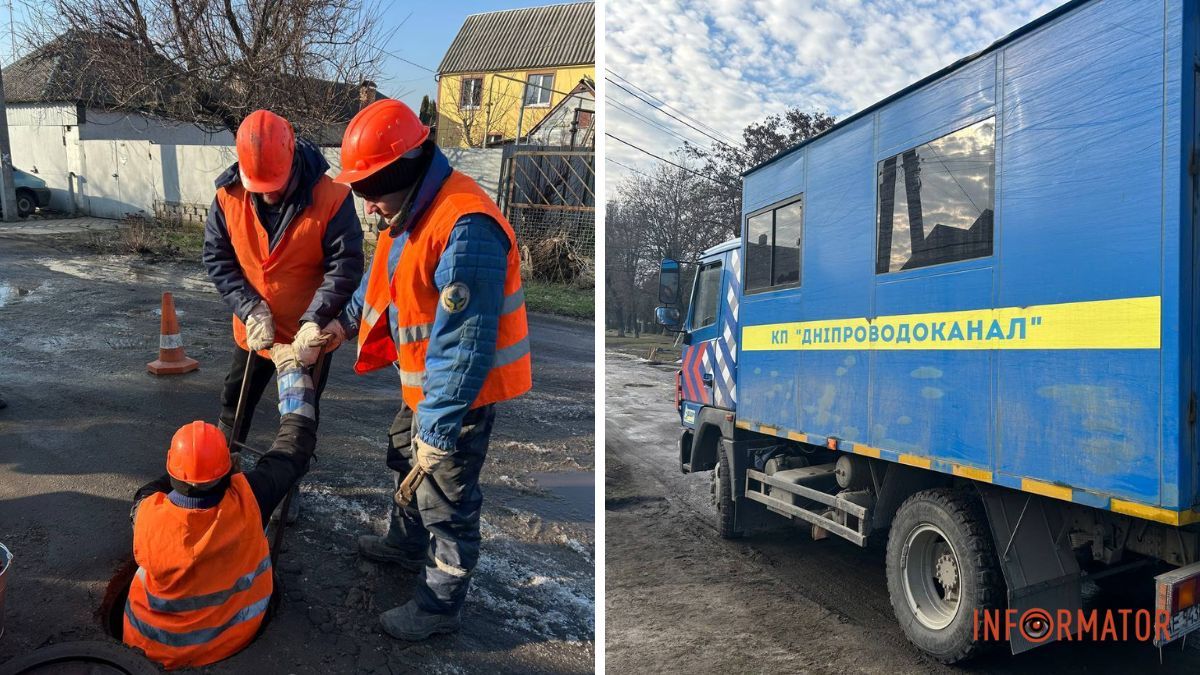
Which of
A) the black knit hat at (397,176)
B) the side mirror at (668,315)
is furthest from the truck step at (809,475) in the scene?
the black knit hat at (397,176)

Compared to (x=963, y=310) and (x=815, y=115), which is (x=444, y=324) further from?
(x=815, y=115)

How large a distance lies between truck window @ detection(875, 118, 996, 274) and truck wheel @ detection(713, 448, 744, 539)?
2816mm

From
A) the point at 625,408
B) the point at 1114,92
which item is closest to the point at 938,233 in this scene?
the point at 1114,92

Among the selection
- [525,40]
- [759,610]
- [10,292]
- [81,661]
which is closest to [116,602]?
[81,661]

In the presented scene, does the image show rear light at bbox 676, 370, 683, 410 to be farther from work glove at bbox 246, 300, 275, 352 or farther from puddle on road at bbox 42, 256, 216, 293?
puddle on road at bbox 42, 256, 216, 293

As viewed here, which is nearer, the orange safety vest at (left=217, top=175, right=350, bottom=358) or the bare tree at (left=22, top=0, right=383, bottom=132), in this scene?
the orange safety vest at (left=217, top=175, right=350, bottom=358)

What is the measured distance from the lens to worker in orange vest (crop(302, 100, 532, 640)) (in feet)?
9.59

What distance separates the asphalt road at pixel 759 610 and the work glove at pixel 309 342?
2.53m

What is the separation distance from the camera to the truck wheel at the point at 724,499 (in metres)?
7.21

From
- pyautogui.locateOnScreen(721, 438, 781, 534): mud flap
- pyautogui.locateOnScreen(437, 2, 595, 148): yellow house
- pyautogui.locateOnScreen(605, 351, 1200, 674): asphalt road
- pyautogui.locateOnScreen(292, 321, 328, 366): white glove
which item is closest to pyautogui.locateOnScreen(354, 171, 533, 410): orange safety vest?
pyautogui.locateOnScreen(292, 321, 328, 366): white glove

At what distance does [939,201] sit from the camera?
452cm

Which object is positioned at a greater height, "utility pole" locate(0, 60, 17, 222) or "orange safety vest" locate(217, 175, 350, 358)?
"utility pole" locate(0, 60, 17, 222)

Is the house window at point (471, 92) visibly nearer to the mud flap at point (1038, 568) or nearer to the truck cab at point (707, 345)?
the truck cab at point (707, 345)

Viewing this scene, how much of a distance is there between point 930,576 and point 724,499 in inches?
108
